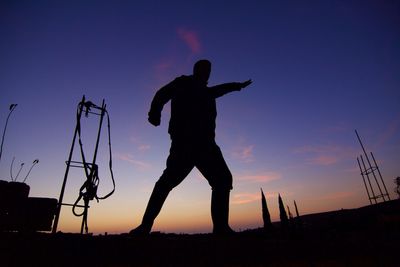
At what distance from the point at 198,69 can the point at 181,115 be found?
918 mm

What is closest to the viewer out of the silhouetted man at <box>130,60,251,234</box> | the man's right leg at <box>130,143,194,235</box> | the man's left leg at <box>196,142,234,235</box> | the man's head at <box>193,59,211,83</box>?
the man's right leg at <box>130,143,194,235</box>

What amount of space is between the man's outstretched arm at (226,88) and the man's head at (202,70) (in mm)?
226

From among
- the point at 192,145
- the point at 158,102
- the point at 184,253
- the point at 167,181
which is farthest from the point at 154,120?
the point at 184,253

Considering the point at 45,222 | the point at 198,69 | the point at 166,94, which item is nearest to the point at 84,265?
the point at 166,94

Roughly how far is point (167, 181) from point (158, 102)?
4.02 ft

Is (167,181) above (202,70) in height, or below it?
below

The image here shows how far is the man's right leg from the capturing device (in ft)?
10.0

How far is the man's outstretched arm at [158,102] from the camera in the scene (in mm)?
3656

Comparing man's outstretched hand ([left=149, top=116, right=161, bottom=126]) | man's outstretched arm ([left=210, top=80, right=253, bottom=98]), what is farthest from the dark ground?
man's outstretched arm ([left=210, top=80, right=253, bottom=98])

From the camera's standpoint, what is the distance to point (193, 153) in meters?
3.45

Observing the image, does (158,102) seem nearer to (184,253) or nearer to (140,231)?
(140,231)

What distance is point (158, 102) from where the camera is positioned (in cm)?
366

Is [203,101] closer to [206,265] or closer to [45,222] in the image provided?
[206,265]

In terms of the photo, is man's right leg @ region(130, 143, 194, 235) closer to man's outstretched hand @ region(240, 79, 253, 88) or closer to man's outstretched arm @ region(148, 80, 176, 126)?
man's outstretched arm @ region(148, 80, 176, 126)
